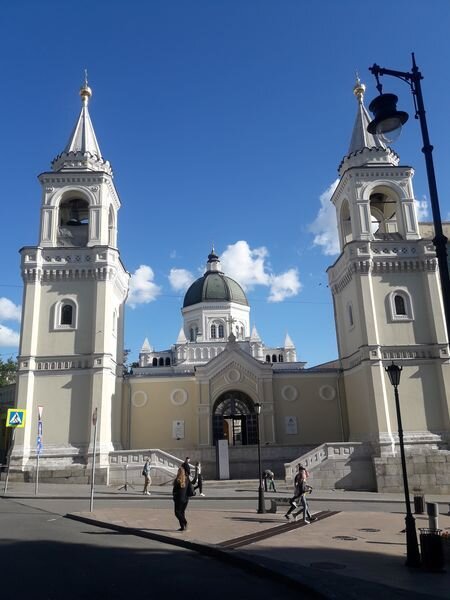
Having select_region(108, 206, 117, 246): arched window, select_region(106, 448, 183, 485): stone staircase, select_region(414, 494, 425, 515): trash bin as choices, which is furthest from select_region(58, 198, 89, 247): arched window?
select_region(414, 494, 425, 515): trash bin

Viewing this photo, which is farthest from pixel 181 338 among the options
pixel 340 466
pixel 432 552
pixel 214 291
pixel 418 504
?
pixel 432 552

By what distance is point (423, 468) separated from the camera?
26.0 metres

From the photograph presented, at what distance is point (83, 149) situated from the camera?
3234cm

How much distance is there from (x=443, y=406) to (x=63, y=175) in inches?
975

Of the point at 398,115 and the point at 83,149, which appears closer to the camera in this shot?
the point at 398,115

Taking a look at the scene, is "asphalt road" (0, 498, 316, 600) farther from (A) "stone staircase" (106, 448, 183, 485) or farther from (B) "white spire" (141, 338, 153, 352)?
(B) "white spire" (141, 338, 153, 352)

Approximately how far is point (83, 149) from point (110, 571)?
28151 mm

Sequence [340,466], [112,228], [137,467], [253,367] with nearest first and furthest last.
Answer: [137,467]
[340,466]
[253,367]
[112,228]

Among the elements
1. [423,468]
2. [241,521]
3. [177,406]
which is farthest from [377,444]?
[241,521]

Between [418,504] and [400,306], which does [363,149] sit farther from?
[418,504]

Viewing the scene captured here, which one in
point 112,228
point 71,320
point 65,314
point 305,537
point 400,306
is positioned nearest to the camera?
point 305,537

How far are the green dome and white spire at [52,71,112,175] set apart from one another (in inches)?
960

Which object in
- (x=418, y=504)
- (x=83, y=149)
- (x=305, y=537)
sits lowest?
(x=305, y=537)

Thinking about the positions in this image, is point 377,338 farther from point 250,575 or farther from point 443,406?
point 250,575
